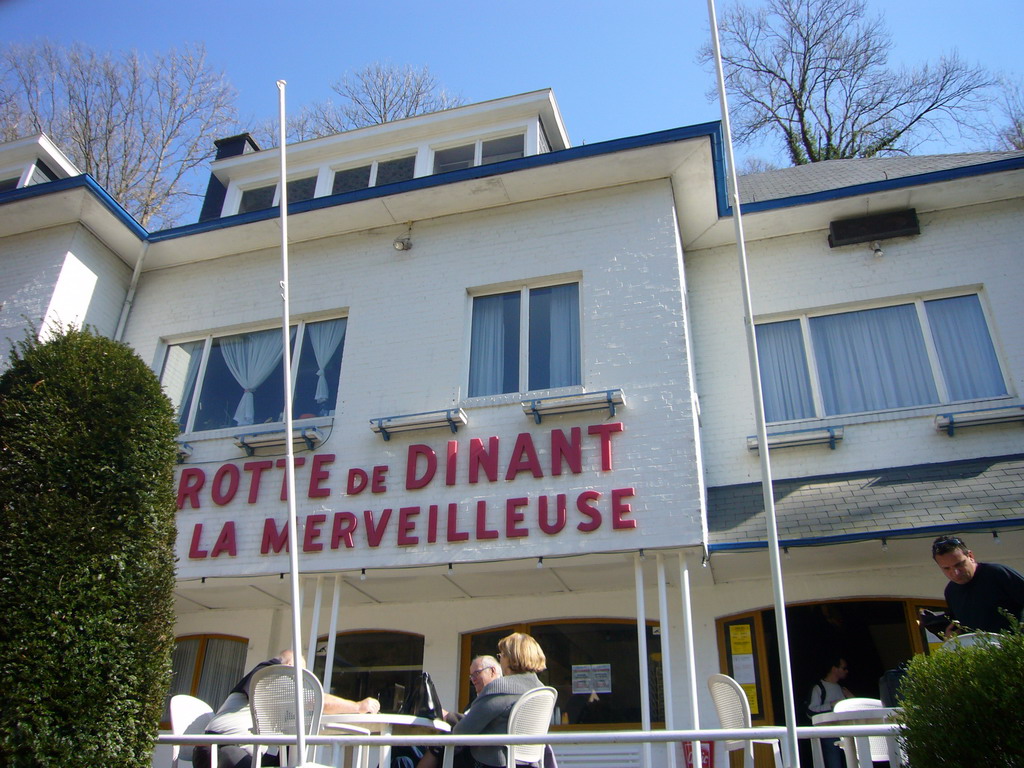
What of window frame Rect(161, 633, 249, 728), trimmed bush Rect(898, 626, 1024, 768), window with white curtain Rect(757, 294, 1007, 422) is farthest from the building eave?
trimmed bush Rect(898, 626, 1024, 768)

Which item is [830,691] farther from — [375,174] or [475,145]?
[375,174]

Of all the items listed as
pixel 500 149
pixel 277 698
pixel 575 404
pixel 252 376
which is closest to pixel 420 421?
pixel 575 404

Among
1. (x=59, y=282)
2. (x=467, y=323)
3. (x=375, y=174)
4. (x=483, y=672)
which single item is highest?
(x=375, y=174)

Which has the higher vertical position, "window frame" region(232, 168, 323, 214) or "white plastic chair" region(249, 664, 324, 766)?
"window frame" region(232, 168, 323, 214)

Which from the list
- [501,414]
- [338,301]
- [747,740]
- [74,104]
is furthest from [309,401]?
[74,104]

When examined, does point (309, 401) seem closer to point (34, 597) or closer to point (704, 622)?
point (704, 622)

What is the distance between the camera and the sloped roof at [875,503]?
7.71 metres

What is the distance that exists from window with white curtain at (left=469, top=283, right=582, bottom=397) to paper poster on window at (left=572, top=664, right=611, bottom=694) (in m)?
2.94

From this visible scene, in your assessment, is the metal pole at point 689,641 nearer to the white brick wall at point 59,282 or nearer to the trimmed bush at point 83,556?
the trimmed bush at point 83,556

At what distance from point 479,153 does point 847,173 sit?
5243mm

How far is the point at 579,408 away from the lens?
884 cm

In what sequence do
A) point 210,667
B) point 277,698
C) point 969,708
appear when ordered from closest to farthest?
1. point 969,708
2. point 277,698
3. point 210,667

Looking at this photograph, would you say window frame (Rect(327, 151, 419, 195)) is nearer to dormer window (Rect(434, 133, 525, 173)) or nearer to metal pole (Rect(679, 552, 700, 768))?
dormer window (Rect(434, 133, 525, 173))

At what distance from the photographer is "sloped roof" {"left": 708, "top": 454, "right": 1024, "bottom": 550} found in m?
7.71
